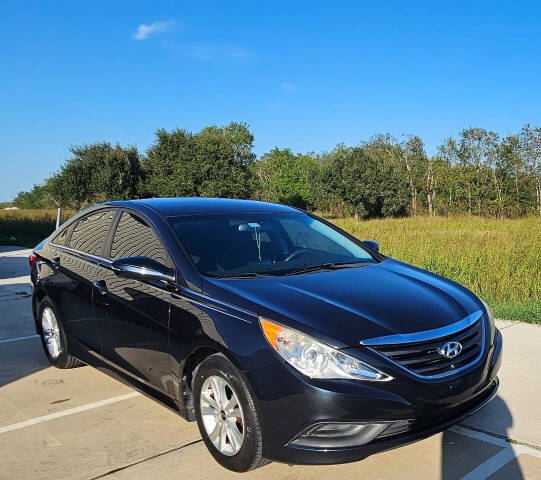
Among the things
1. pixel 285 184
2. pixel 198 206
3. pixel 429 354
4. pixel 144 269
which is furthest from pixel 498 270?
pixel 285 184

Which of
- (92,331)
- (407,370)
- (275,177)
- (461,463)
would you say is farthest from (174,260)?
(275,177)

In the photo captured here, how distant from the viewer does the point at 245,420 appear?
9.27ft

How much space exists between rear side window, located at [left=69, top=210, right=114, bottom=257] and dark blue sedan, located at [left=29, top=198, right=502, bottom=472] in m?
0.02

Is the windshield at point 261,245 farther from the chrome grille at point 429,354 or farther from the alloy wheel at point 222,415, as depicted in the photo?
the chrome grille at point 429,354

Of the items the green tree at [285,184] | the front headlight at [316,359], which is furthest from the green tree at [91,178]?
the front headlight at [316,359]

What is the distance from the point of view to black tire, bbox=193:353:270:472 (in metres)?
2.80

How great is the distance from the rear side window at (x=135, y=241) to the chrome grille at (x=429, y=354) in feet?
5.26

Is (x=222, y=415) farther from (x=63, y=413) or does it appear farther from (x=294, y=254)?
(x=63, y=413)

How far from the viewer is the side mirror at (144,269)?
3.47m

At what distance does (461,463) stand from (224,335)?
153 centimetres

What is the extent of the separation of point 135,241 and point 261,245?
921 millimetres

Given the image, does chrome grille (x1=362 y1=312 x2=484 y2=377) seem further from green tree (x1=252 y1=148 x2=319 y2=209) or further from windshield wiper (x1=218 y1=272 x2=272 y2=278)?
green tree (x1=252 y1=148 x2=319 y2=209)

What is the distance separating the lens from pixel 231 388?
2914mm

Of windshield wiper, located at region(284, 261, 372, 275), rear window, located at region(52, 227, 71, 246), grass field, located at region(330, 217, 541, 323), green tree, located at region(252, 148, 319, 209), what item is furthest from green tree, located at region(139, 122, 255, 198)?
windshield wiper, located at region(284, 261, 372, 275)
